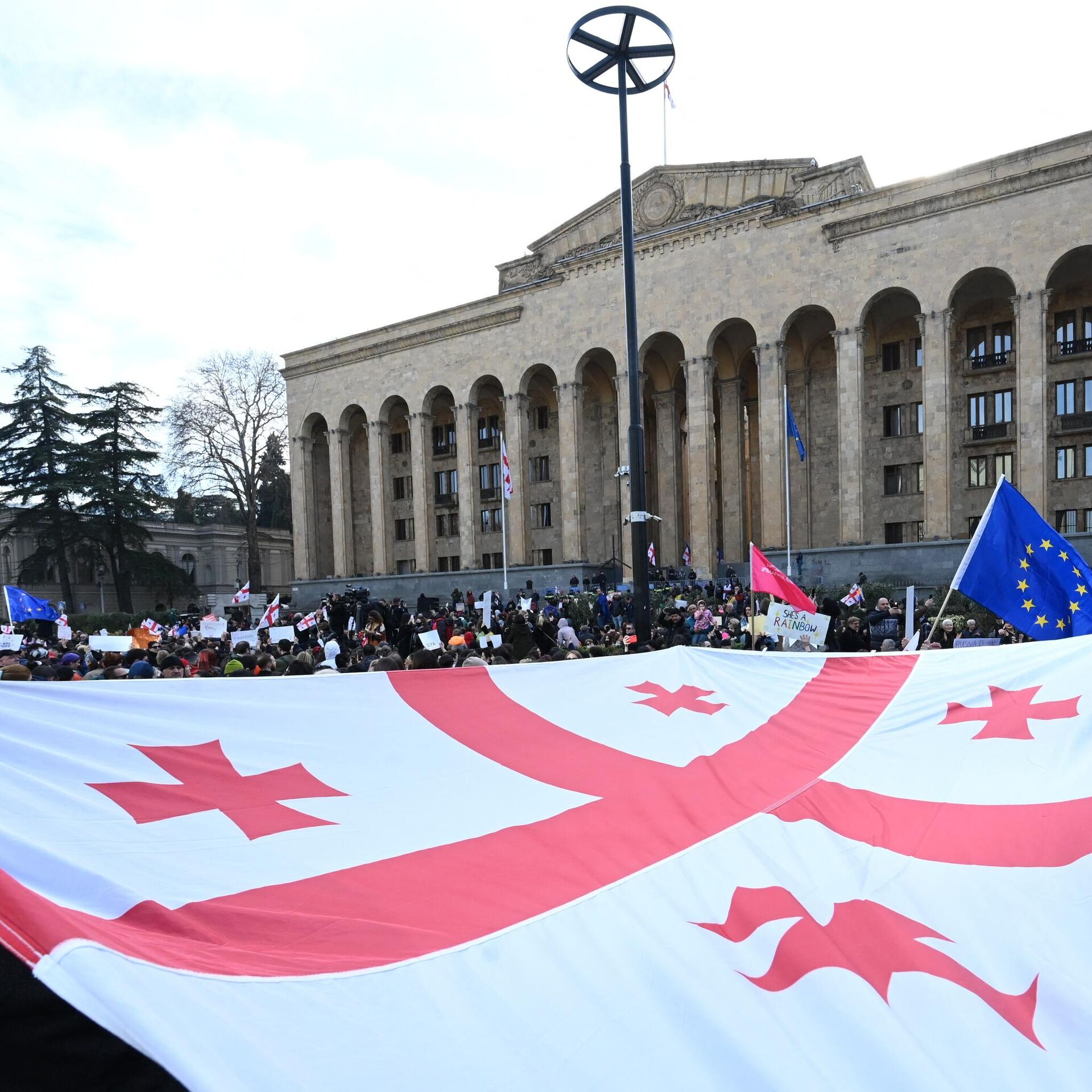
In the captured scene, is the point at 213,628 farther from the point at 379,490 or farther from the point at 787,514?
the point at 379,490

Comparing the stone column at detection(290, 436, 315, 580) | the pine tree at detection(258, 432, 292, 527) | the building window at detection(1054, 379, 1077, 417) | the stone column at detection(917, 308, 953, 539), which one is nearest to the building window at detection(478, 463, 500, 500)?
the stone column at detection(290, 436, 315, 580)

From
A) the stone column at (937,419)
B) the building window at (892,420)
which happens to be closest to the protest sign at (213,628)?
the stone column at (937,419)

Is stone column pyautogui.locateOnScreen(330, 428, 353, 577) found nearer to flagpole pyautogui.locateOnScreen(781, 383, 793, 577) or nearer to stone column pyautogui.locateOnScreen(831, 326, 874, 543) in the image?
flagpole pyautogui.locateOnScreen(781, 383, 793, 577)

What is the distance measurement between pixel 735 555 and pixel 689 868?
39.7 metres

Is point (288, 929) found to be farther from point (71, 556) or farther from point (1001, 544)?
point (71, 556)

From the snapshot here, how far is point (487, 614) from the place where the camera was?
2553cm

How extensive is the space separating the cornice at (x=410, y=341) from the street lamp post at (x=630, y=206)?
3474 centimetres

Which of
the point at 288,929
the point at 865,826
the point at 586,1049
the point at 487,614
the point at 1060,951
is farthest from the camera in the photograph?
the point at 487,614

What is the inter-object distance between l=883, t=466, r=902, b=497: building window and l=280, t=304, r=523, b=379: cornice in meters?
19.8

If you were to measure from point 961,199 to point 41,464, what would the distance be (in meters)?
53.3

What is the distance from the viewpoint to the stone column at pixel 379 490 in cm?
5000

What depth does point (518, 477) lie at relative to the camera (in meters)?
44.9

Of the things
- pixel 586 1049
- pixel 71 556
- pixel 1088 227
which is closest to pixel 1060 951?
pixel 586 1049

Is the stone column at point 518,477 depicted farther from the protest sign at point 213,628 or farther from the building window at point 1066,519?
the protest sign at point 213,628
